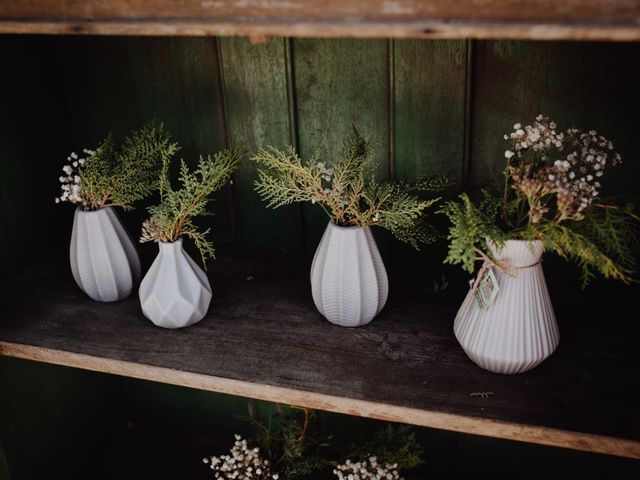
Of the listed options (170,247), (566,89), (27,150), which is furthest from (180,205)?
(566,89)

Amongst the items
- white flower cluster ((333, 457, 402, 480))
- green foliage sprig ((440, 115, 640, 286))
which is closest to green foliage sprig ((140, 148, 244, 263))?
green foliage sprig ((440, 115, 640, 286))

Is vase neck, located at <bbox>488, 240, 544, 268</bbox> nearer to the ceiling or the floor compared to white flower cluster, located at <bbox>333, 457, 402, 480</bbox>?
nearer to the ceiling

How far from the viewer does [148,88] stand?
1.15 meters

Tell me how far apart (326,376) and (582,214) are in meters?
0.42

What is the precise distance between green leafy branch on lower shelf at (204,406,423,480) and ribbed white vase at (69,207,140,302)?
0.41m

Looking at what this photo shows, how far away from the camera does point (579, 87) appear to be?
940mm

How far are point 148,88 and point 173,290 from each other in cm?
42

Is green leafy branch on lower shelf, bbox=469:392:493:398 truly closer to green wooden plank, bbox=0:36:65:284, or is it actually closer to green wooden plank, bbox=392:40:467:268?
green wooden plank, bbox=392:40:467:268

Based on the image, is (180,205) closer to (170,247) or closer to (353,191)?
(170,247)

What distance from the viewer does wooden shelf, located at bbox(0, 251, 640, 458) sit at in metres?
0.81

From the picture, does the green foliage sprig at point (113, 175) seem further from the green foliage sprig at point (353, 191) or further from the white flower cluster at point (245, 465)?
the white flower cluster at point (245, 465)

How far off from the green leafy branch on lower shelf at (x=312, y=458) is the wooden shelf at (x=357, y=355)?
0.31m

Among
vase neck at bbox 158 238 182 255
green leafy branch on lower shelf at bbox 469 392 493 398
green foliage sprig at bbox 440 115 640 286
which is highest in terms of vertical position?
green foliage sprig at bbox 440 115 640 286

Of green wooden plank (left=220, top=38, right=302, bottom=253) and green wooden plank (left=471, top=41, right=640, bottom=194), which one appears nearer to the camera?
green wooden plank (left=471, top=41, right=640, bottom=194)
